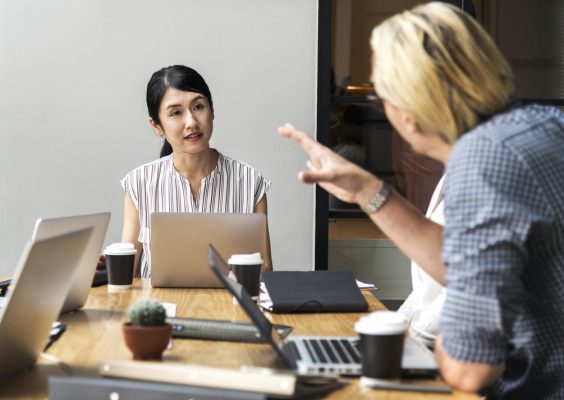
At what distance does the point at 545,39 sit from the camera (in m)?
4.62

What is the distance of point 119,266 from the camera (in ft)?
8.23

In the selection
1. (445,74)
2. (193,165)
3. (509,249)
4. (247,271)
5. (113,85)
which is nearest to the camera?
(509,249)

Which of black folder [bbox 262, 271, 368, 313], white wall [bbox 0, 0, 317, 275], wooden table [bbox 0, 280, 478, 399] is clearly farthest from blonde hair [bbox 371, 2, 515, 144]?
white wall [bbox 0, 0, 317, 275]

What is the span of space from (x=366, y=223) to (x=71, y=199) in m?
1.62

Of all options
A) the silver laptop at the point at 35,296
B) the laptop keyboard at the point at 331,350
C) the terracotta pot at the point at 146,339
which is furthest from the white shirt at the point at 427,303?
the silver laptop at the point at 35,296

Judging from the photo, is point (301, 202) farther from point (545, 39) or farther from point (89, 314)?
point (89, 314)

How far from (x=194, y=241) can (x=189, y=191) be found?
2.86 feet

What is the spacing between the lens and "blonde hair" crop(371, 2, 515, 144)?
1.44 metres

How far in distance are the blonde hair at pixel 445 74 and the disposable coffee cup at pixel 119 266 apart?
49.6 inches

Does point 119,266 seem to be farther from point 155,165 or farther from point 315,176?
point 315,176

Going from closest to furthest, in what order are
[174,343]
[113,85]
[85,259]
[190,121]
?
[174,343], [85,259], [190,121], [113,85]

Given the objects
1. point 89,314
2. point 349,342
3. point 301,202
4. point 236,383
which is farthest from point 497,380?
point 301,202

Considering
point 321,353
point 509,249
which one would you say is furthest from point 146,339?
point 509,249

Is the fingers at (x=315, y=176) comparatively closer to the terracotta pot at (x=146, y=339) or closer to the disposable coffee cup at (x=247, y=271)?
the terracotta pot at (x=146, y=339)
